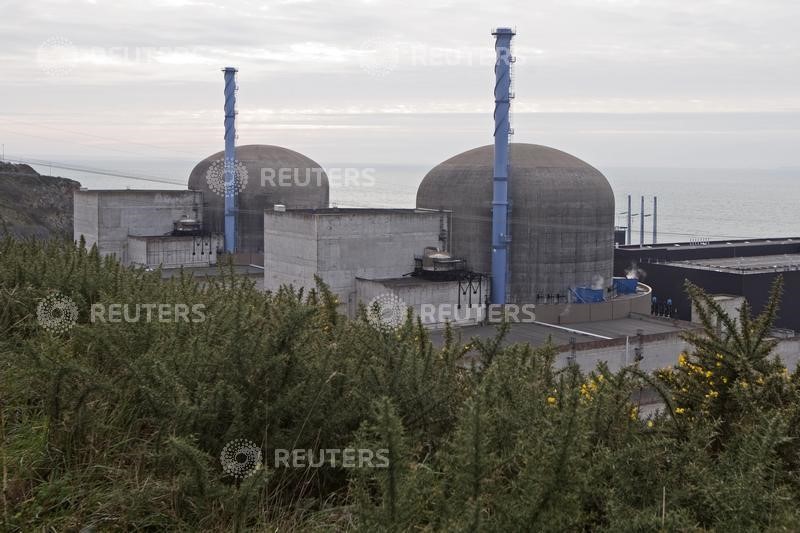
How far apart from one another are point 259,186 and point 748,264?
30568mm

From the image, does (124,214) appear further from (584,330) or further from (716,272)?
(716,272)

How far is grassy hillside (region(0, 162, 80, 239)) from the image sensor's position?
78062 mm

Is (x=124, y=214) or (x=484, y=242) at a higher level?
(x=124, y=214)

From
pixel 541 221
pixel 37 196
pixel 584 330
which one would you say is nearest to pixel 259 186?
pixel 541 221

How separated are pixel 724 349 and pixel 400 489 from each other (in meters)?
2.44

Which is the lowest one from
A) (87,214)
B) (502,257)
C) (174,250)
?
(174,250)

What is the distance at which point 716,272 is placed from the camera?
4284cm

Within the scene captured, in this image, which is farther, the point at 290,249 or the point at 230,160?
the point at 230,160

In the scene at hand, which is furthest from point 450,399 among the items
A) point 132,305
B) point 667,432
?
point 132,305

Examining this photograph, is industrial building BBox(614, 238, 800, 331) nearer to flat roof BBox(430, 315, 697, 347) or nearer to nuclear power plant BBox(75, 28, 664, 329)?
nuclear power plant BBox(75, 28, 664, 329)

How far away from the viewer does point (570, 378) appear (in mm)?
4785

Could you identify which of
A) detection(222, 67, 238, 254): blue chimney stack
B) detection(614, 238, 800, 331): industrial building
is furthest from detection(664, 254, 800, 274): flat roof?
detection(222, 67, 238, 254): blue chimney stack

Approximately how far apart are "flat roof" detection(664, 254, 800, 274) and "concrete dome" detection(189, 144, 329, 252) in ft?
75.6

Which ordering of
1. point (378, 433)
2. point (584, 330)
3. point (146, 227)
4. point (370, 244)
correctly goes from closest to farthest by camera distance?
1. point (378, 433)
2. point (370, 244)
3. point (584, 330)
4. point (146, 227)
